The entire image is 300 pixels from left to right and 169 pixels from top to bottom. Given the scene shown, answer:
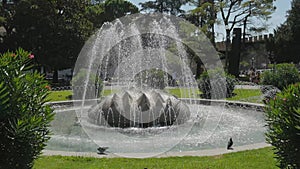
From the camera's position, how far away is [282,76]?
57.7ft

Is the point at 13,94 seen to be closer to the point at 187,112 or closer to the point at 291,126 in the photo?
the point at 291,126

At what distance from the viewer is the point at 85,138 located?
7992 mm

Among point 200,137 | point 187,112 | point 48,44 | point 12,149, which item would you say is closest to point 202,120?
point 187,112

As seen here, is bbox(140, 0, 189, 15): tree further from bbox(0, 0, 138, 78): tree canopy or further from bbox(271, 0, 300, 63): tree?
bbox(0, 0, 138, 78): tree canopy

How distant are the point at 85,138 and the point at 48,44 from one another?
21.6m

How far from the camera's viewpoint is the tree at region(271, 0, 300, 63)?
38062 mm

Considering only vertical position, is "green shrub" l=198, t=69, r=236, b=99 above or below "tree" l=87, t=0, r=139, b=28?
below

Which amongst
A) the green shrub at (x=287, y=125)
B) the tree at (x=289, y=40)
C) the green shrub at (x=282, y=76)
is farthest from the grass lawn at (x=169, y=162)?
the tree at (x=289, y=40)

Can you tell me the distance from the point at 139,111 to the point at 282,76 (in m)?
11.2

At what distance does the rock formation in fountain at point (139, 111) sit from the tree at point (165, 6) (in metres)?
38.7

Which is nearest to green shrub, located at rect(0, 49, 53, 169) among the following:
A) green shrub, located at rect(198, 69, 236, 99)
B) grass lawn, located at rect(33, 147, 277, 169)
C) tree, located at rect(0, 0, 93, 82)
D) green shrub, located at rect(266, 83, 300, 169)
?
grass lawn, located at rect(33, 147, 277, 169)

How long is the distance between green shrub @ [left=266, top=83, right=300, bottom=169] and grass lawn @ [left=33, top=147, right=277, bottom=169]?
4.96ft

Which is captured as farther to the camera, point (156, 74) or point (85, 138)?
point (156, 74)

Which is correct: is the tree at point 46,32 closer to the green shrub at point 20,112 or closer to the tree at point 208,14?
the tree at point 208,14
